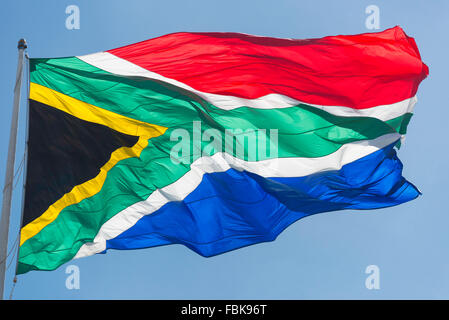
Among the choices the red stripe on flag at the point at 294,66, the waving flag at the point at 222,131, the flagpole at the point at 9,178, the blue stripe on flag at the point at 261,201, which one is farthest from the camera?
the red stripe on flag at the point at 294,66

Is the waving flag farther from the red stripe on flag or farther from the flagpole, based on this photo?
the flagpole

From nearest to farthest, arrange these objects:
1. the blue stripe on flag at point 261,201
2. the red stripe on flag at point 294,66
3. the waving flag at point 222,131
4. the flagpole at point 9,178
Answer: the flagpole at point 9,178, the waving flag at point 222,131, the blue stripe on flag at point 261,201, the red stripe on flag at point 294,66

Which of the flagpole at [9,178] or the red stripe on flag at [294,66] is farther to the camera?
the red stripe on flag at [294,66]

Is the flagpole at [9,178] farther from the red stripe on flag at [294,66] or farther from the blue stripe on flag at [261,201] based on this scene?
the blue stripe on flag at [261,201]

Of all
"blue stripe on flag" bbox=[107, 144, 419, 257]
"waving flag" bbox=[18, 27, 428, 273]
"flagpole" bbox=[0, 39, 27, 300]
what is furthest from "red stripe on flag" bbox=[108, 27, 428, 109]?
"flagpole" bbox=[0, 39, 27, 300]

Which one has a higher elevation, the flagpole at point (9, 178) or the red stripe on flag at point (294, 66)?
the red stripe on flag at point (294, 66)

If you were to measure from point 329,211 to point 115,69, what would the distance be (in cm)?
525

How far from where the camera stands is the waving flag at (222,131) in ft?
47.9

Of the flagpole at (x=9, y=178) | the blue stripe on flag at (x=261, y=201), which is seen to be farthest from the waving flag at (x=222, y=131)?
the flagpole at (x=9, y=178)

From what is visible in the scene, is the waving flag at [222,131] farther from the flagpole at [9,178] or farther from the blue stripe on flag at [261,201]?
the flagpole at [9,178]

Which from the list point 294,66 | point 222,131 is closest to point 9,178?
point 222,131

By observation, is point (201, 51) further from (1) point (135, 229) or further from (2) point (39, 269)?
(2) point (39, 269)

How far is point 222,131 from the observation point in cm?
1538
